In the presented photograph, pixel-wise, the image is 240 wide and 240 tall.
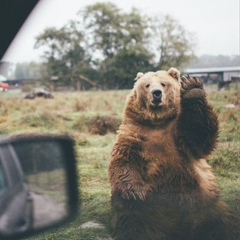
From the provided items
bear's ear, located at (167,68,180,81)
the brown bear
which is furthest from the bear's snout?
bear's ear, located at (167,68,180,81)

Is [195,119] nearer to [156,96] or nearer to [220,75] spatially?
[156,96]

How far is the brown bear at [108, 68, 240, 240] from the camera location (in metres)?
2.76

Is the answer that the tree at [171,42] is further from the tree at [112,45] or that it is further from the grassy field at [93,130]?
the grassy field at [93,130]

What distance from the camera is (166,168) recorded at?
110 inches

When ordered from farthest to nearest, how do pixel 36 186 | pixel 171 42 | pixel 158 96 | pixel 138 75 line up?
1. pixel 171 42
2. pixel 138 75
3. pixel 158 96
4. pixel 36 186

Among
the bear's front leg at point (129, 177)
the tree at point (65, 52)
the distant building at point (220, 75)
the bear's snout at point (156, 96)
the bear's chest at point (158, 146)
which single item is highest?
the tree at point (65, 52)

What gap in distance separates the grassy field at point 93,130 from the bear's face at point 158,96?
15cm

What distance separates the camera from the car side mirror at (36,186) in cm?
199

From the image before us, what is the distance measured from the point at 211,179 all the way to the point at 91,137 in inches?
29.1

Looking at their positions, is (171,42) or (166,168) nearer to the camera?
(166,168)

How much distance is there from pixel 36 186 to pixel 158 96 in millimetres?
857

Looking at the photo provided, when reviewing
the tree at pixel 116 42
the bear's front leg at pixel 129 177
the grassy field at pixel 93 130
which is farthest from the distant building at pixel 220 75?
the bear's front leg at pixel 129 177

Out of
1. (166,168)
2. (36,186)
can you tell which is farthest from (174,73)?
(36,186)

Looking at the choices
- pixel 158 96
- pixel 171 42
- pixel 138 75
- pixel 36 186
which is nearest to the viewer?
pixel 36 186
